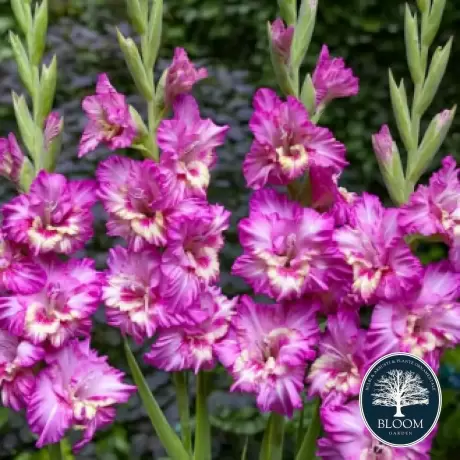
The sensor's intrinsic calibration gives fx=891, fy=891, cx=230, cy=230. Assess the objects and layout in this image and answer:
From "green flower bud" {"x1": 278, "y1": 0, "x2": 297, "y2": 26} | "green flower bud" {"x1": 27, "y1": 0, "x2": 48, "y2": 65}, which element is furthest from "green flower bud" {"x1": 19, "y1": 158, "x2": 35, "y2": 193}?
"green flower bud" {"x1": 278, "y1": 0, "x2": 297, "y2": 26}

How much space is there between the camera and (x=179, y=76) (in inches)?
39.9

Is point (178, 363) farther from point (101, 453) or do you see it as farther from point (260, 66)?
point (260, 66)

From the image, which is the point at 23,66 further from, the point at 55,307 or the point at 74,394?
the point at 74,394

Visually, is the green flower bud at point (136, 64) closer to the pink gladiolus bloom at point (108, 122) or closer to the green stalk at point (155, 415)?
the pink gladiolus bloom at point (108, 122)

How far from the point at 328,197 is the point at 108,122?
27 cm

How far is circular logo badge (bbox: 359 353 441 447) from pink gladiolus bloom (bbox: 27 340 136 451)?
268mm

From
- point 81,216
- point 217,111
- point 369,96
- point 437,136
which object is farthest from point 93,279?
point 369,96

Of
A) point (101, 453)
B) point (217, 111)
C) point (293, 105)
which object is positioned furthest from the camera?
point (217, 111)

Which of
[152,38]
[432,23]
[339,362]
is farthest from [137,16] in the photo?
[339,362]

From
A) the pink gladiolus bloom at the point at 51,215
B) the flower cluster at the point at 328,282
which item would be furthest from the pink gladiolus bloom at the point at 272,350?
the pink gladiolus bloom at the point at 51,215

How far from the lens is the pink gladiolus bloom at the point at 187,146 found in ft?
3.29

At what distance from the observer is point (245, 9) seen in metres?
2.37

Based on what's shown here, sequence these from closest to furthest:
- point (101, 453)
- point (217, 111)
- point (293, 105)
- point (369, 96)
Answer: point (293, 105), point (101, 453), point (217, 111), point (369, 96)

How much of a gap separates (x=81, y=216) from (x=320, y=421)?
373 mm
